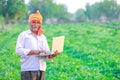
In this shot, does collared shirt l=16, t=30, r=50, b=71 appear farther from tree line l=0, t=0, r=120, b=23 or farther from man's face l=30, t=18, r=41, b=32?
tree line l=0, t=0, r=120, b=23

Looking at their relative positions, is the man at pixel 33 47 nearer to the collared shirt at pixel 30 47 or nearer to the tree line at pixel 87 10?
→ the collared shirt at pixel 30 47

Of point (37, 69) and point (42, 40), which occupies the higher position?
point (42, 40)

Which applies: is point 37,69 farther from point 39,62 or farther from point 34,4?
point 34,4

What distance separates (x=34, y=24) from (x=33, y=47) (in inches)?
16.7

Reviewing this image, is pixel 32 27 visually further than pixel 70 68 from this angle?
No

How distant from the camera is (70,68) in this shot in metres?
13.0

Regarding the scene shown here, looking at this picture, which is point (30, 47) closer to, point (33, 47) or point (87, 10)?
point (33, 47)

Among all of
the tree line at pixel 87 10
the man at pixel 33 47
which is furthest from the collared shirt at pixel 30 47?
the tree line at pixel 87 10

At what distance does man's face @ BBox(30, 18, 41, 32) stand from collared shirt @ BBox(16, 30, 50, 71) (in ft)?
0.30

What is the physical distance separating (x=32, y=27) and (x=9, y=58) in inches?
375

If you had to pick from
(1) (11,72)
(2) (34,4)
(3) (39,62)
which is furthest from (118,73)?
(2) (34,4)

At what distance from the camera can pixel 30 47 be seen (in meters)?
6.58

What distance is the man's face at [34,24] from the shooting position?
6605mm

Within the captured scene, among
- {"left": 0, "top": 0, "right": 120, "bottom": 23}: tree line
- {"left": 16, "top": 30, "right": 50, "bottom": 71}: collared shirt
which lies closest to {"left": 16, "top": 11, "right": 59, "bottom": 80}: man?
{"left": 16, "top": 30, "right": 50, "bottom": 71}: collared shirt
